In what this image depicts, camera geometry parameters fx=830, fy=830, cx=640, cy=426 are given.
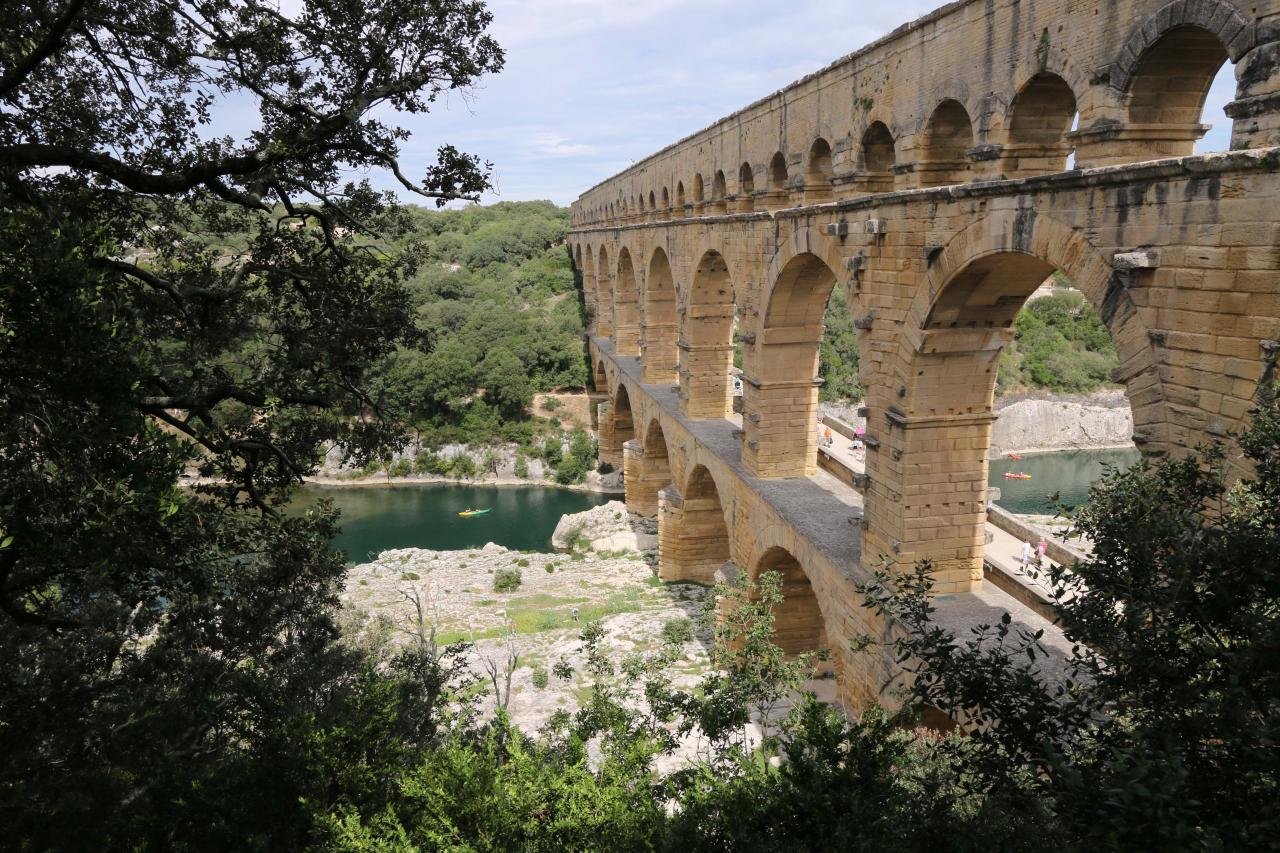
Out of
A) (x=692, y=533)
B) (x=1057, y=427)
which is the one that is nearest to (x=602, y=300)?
Answer: (x=692, y=533)

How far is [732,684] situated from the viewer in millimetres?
6852

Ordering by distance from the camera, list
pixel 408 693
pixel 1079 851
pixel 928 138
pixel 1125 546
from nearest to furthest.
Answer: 1. pixel 1079 851
2. pixel 1125 546
3. pixel 408 693
4. pixel 928 138

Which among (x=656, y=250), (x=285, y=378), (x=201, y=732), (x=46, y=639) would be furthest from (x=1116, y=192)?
(x=656, y=250)

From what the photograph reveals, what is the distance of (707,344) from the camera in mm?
17047

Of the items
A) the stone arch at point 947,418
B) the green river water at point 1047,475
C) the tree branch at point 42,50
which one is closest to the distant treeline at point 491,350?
the green river water at point 1047,475

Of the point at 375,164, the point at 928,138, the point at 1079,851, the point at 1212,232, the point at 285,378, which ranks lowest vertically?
the point at 1079,851

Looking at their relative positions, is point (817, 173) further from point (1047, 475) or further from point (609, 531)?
point (1047, 475)

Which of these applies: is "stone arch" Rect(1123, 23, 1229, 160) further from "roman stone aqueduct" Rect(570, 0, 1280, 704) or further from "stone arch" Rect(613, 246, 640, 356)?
"stone arch" Rect(613, 246, 640, 356)

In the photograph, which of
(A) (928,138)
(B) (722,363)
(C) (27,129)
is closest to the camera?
(C) (27,129)

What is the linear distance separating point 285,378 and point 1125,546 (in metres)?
5.44

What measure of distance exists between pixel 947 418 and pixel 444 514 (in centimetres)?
2247

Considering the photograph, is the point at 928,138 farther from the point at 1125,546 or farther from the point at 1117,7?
the point at 1125,546

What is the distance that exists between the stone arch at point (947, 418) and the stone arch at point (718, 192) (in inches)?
449

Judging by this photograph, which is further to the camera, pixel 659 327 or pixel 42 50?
pixel 659 327
